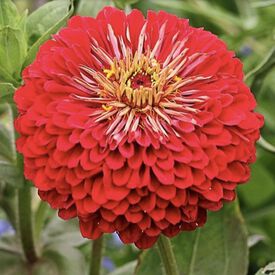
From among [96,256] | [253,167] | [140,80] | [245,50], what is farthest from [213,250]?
[245,50]

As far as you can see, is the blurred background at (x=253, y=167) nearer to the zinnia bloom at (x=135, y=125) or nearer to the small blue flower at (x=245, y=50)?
the small blue flower at (x=245, y=50)

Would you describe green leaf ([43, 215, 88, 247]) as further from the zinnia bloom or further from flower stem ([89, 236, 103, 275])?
the zinnia bloom

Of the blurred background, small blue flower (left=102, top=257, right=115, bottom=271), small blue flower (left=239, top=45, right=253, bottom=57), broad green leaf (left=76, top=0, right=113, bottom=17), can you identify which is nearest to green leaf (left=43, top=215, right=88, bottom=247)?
the blurred background

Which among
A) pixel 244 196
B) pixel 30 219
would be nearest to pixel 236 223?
pixel 30 219

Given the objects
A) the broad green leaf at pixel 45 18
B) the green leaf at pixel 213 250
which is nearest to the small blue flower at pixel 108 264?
the green leaf at pixel 213 250

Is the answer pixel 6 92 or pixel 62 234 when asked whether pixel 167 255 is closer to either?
pixel 6 92

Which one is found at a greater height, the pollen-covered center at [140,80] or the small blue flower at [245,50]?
the pollen-covered center at [140,80]
